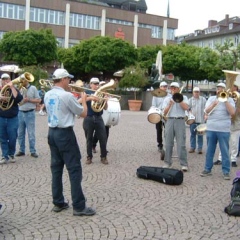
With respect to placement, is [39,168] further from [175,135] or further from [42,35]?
[42,35]

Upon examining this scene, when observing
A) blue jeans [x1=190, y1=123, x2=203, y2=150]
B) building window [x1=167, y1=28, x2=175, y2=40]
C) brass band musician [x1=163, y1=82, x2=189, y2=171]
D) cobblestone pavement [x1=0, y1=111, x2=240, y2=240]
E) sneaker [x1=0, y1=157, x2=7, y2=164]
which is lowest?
cobblestone pavement [x1=0, y1=111, x2=240, y2=240]

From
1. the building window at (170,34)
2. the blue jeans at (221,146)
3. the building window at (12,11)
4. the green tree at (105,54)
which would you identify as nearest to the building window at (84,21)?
the building window at (12,11)

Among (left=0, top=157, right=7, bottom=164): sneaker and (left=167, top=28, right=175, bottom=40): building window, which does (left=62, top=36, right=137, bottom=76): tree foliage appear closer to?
(left=167, top=28, right=175, bottom=40): building window

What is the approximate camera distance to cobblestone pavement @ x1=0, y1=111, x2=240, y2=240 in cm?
505

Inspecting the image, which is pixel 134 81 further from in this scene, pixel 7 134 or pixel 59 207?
pixel 59 207

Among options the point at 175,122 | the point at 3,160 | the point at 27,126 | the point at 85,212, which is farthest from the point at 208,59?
the point at 85,212

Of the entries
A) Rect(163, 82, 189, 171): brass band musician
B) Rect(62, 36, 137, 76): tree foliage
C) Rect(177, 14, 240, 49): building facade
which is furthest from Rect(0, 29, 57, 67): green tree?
Rect(177, 14, 240, 49): building facade

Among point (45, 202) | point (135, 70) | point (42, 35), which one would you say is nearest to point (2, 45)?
point (42, 35)

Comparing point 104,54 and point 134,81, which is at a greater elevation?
point 104,54

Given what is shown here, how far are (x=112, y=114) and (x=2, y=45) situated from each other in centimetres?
3657

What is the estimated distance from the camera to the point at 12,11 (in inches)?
2090

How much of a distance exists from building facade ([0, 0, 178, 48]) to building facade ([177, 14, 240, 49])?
12385mm

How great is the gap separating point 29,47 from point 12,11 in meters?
13.2

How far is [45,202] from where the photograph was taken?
6.16 m
